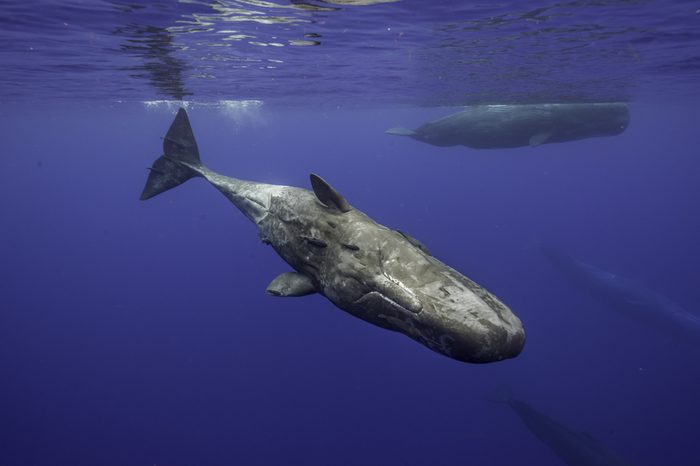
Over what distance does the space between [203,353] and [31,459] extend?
12.2 m

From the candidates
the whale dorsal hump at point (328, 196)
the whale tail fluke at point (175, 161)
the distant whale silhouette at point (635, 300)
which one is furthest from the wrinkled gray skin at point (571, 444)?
the whale tail fluke at point (175, 161)

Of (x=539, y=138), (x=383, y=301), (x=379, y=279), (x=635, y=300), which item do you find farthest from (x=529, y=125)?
(x=383, y=301)

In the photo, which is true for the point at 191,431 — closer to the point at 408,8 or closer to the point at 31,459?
the point at 31,459

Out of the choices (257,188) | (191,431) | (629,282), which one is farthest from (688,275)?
(257,188)

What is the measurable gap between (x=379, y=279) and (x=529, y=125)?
52.5ft

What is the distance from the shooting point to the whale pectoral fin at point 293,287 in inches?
210

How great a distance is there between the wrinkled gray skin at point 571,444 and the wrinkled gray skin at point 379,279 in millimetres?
14385

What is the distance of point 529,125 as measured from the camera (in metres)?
17.5

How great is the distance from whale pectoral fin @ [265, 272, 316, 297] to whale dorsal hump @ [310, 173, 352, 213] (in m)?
1.04

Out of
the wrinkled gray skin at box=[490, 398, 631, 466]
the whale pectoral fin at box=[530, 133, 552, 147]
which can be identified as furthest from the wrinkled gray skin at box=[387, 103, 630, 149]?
the wrinkled gray skin at box=[490, 398, 631, 466]

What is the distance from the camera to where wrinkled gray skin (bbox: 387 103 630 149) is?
17.0 m

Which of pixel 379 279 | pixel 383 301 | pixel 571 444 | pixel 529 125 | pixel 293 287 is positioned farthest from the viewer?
pixel 529 125

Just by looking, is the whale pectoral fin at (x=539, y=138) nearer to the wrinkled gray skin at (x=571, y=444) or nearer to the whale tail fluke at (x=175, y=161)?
the wrinkled gray skin at (x=571, y=444)

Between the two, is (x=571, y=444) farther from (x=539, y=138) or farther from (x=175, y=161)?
(x=175, y=161)
